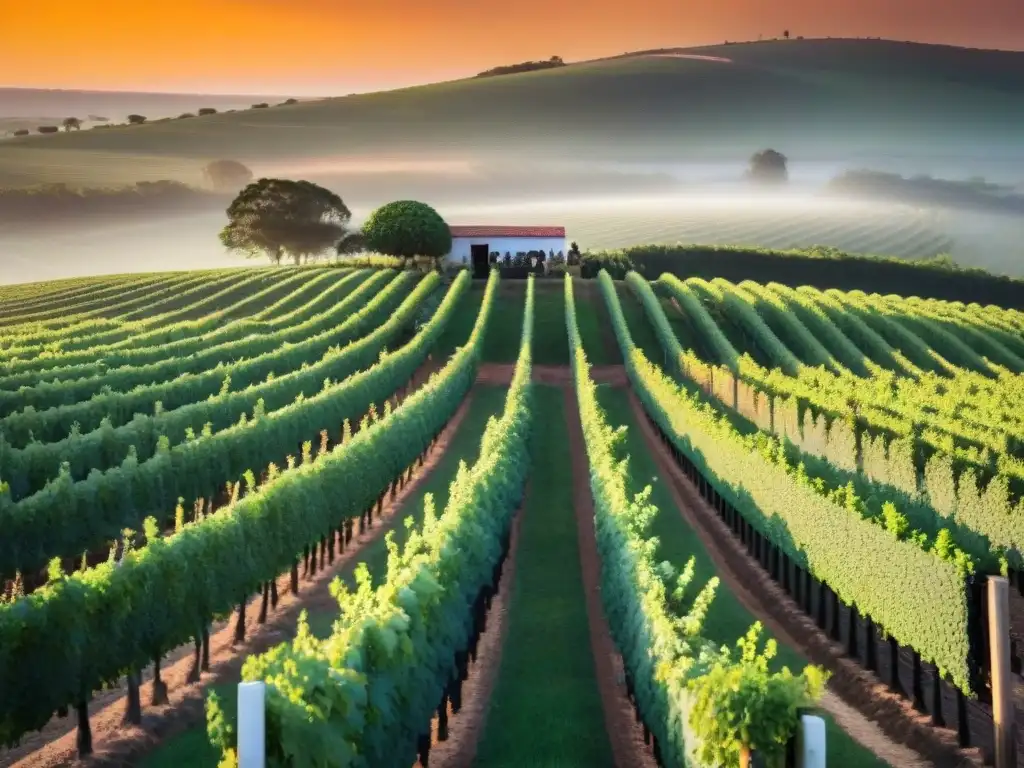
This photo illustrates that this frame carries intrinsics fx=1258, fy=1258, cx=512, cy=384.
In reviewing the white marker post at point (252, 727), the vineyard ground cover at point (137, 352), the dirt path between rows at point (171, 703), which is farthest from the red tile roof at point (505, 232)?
the white marker post at point (252, 727)

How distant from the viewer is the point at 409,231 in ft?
340

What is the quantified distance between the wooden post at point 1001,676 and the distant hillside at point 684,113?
502 feet

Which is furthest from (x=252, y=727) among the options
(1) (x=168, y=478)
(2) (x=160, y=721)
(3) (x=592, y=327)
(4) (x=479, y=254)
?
(4) (x=479, y=254)

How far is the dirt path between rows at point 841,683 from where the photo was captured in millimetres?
19062

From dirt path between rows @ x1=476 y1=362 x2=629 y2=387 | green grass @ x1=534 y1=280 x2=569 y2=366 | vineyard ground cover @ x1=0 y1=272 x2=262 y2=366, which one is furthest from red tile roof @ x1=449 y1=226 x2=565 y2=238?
dirt path between rows @ x1=476 y1=362 x2=629 y2=387

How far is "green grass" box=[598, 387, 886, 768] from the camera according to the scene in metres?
18.6

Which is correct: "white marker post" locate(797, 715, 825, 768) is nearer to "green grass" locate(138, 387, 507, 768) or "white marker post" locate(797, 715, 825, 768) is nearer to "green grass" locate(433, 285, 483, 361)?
"green grass" locate(138, 387, 507, 768)

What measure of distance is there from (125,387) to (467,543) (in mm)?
28969

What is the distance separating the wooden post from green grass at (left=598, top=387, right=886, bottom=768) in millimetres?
2390

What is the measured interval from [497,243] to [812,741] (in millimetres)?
97271

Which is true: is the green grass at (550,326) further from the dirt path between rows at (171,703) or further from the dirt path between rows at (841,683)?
the dirt path between rows at (171,703)

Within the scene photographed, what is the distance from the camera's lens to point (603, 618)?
25.1 metres

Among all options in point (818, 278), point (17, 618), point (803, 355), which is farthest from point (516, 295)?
point (17, 618)

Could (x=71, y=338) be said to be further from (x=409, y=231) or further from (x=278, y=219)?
(x=278, y=219)
